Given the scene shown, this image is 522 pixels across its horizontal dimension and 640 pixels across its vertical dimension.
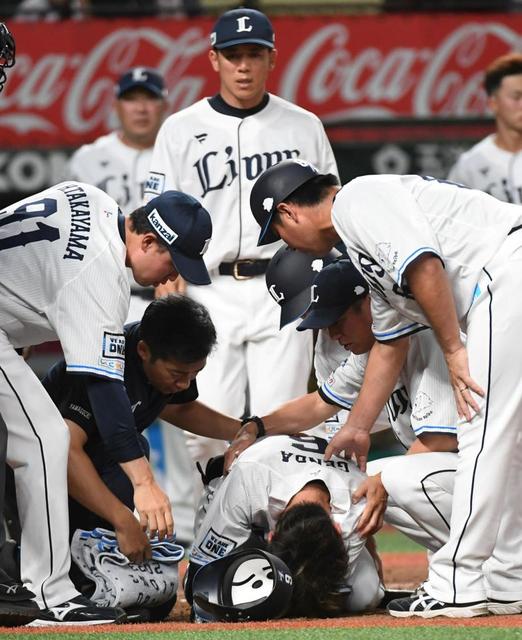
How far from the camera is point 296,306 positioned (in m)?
5.39

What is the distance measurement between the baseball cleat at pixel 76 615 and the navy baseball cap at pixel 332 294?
1.23 metres

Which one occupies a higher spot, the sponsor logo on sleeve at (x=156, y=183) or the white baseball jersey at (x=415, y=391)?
the sponsor logo on sleeve at (x=156, y=183)

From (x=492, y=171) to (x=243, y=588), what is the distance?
4274 millimetres

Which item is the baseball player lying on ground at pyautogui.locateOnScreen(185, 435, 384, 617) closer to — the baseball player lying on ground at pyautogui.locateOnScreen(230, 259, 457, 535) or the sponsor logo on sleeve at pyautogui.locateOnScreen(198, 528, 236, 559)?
the sponsor logo on sleeve at pyautogui.locateOnScreen(198, 528, 236, 559)

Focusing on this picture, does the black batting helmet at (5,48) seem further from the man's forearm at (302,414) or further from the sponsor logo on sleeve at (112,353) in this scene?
the man's forearm at (302,414)

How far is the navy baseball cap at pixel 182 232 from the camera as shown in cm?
476

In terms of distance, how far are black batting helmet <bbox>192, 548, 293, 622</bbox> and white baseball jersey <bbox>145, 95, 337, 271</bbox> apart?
6.72 ft

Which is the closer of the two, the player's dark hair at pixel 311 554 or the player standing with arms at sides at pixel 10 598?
the player standing with arms at sides at pixel 10 598

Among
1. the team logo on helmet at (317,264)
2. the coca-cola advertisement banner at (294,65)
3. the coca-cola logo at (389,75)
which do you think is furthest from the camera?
the coca-cola logo at (389,75)

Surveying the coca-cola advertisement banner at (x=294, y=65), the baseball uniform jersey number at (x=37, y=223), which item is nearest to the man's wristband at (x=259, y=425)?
the baseball uniform jersey number at (x=37, y=223)

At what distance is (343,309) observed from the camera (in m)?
5.01

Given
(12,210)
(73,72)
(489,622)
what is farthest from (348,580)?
(73,72)

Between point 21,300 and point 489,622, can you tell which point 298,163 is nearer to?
point 21,300

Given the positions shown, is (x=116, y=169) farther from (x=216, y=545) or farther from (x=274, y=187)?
(x=216, y=545)
